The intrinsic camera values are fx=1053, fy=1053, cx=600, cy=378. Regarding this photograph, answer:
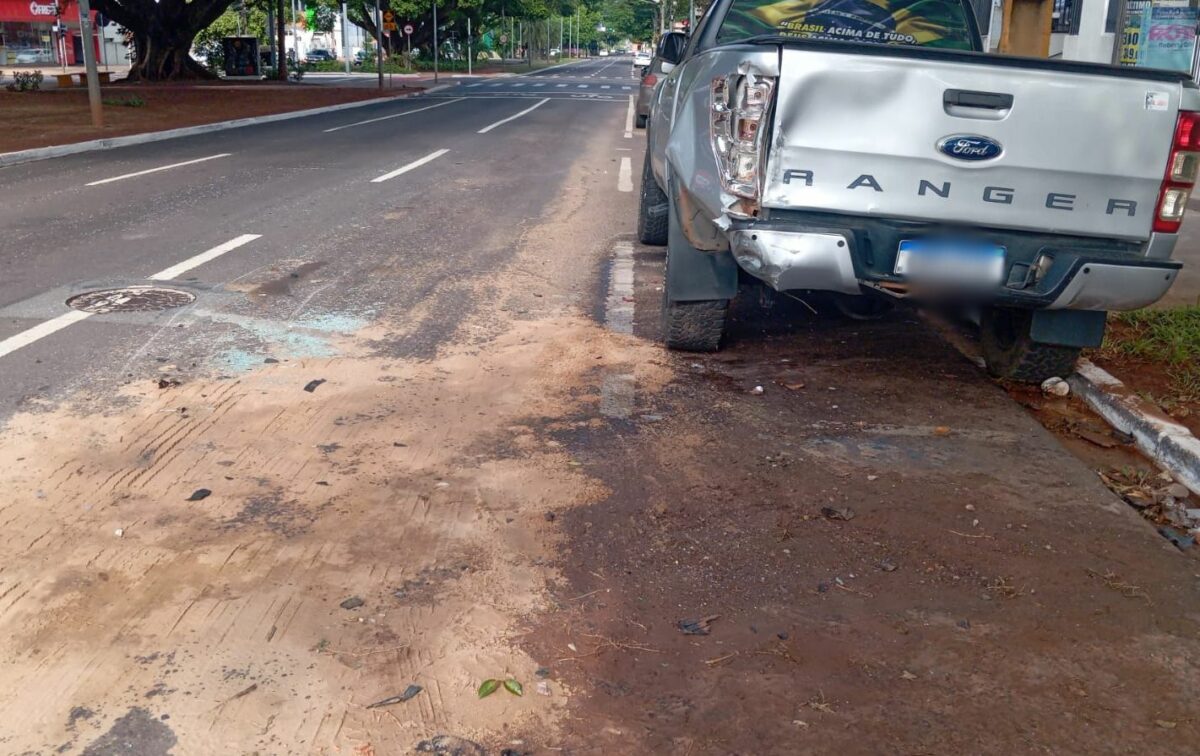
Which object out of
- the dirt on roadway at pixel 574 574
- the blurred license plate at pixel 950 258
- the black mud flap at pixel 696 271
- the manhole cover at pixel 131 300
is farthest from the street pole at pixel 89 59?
the blurred license plate at pixel 950 258

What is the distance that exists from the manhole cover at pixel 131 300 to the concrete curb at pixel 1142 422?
17.8 feet

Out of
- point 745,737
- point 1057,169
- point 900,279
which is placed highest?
point 1057,169

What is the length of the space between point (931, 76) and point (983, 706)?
106 inches

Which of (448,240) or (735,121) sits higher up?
(735,121)

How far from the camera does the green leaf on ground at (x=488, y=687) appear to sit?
9.68ft

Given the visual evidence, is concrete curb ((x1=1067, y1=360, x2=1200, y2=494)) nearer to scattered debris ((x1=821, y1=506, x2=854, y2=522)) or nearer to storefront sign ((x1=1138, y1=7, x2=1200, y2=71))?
scattered debris ((x1=821, y1=506, x2=854, y2=522))

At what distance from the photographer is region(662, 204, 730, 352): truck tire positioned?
19.1 ft

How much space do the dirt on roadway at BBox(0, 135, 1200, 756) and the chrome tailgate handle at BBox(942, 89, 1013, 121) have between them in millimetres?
1487

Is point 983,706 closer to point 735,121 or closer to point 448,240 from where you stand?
point 735,121

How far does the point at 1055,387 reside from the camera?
18.9 feet

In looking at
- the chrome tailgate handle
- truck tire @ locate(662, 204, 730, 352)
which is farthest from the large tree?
the chrome tailgate handle

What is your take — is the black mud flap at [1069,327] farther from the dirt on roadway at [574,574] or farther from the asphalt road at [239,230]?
the asphalt road at [239,230]

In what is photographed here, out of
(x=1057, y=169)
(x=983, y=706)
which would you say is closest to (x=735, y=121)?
(x=1057, y=169)

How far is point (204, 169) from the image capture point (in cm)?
1380
